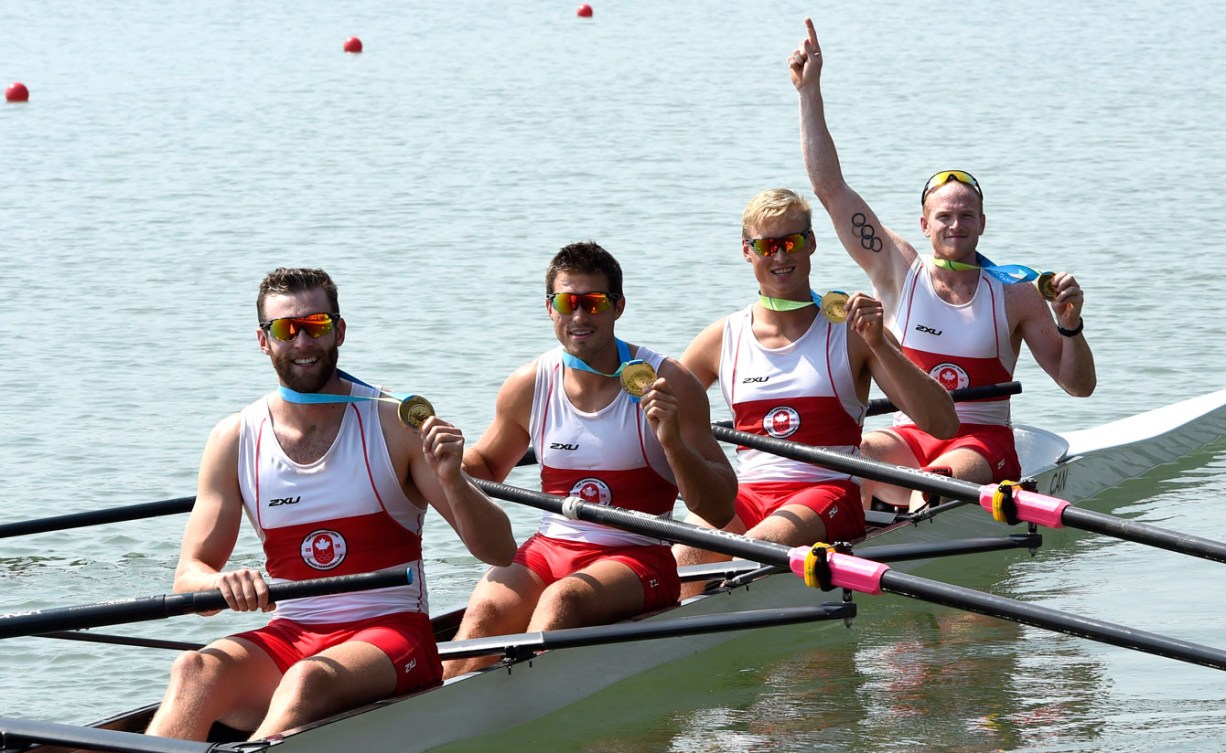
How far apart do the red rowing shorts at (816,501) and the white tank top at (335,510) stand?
198 centimetres

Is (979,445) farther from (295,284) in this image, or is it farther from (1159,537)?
(295,284)

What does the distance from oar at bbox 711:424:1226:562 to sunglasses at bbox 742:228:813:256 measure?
732mm

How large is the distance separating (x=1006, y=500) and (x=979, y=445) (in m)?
1.30

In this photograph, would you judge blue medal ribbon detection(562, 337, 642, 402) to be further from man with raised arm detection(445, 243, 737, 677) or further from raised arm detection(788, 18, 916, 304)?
raised arm detection(788, 18, 916, 304)

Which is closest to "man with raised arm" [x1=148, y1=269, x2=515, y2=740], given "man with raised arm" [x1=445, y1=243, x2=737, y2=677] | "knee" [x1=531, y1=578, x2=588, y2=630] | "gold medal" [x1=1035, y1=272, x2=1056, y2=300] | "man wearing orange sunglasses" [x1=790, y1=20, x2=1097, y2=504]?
"knee" [x1=531, y1=578, x2=588, y2=630]

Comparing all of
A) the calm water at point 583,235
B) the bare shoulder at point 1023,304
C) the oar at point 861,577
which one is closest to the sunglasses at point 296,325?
the oar at point 861,577

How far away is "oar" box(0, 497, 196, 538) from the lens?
6.82m

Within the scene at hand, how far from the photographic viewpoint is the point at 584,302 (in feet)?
19.1

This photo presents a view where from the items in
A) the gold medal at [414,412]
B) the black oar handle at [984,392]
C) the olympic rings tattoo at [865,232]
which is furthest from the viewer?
the olympic rings tattoo at [865,232]

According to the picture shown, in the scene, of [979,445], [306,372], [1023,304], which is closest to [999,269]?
[1023,304]

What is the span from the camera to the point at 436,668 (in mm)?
5367

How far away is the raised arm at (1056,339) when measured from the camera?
7.42 metres

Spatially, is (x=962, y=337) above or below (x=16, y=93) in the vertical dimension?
below

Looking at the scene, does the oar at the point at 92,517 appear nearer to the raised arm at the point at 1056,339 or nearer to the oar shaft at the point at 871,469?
the oar shaft at the point at 871,469
